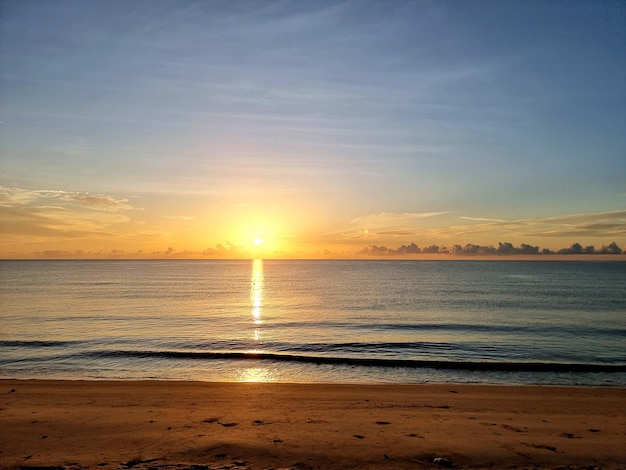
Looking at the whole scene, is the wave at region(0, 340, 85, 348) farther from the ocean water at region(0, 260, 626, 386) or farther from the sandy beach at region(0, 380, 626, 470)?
the sandy beach at region(0, 380, 626, 470)

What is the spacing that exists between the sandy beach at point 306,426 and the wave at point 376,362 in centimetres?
512

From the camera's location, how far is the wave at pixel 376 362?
74.5ft

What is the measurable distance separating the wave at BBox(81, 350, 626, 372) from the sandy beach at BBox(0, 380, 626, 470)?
5.12 m

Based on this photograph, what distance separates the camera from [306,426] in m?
11.8

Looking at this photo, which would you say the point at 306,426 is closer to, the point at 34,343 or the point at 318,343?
the point at 318,343

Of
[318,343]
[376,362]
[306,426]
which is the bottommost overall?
[318,343]

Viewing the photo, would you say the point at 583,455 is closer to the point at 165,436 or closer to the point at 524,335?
the point at 165,436

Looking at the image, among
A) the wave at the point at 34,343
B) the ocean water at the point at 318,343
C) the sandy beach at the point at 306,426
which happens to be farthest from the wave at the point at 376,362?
the sandy beach at the point at 306,426

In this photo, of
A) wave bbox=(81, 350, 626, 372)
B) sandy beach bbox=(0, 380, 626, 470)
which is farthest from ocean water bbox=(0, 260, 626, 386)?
sandy beach bbox=(0, 380, 626, 470)

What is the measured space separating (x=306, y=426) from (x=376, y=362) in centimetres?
1291

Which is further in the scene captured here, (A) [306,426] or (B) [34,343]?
(B) [34,343]

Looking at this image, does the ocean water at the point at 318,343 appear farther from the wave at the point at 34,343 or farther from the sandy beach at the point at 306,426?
the sandy beach at the point at 306,426

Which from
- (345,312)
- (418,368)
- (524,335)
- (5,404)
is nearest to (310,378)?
(418,368)

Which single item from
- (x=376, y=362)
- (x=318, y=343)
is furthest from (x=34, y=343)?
(x=376, y=362)
